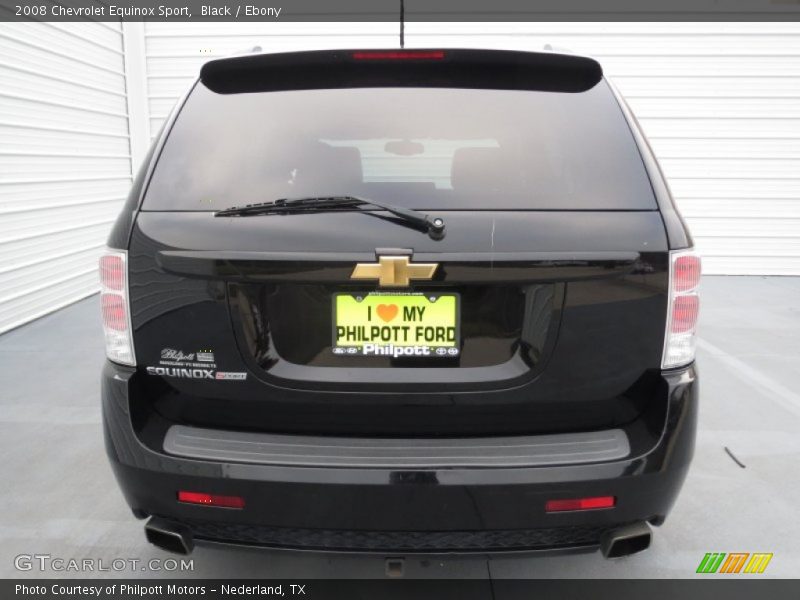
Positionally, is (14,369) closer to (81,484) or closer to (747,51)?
(81,484)

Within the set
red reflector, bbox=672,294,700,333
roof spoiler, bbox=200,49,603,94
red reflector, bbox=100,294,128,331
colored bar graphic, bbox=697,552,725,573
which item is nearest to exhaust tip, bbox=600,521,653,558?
red reflector, bbox=672,294,700,333

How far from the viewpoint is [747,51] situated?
8.05 metres

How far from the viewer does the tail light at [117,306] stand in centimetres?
166

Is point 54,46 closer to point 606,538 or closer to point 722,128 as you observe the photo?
point 606,538

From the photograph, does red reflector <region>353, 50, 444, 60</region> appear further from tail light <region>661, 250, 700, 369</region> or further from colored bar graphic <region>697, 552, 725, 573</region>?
colored bar graphic <region>697, 552, 725, 573</region>

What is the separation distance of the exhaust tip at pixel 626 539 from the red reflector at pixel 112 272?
60.1 inches

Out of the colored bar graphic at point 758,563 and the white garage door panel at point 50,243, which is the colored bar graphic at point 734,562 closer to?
the colored bar graphic at point 758,563

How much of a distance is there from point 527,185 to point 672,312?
1.70 feet

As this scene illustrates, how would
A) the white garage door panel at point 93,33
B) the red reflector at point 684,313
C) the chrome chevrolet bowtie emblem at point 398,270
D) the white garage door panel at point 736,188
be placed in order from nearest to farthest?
the chrome chevrolet bowtie emblem at point 398,270 < the red reflector at point 684,313 < the white garage door panel at point 93,33 < the white garage door panel at point 736,188

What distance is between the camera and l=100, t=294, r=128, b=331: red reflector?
167 cm

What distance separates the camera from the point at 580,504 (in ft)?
5.15

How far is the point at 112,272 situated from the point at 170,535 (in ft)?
2.49
